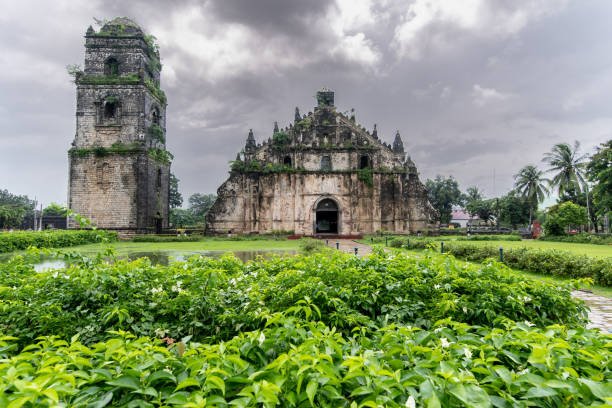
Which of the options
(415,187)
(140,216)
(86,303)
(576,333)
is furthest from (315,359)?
(415,187)

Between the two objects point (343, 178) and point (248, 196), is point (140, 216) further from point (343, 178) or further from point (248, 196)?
point (343, 178)

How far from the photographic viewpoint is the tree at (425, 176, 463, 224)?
6128cm

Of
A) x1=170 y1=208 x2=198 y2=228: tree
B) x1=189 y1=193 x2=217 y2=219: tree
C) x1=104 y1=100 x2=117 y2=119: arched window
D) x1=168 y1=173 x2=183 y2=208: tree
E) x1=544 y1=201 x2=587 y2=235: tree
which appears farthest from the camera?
x1=189 y1=193 x2=217 y2=219: tree

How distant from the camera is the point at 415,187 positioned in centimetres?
3391

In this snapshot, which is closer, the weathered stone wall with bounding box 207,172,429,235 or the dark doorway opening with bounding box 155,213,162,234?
the dark doorway opening with bounding box 155,213,162,234

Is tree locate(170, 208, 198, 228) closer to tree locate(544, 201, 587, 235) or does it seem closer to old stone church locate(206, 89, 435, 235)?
old stone church locate(206, 89, 435, 235)

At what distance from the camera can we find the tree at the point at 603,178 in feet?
95.8

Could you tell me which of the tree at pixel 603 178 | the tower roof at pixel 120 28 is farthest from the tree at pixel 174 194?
the tree at pixel 603 178

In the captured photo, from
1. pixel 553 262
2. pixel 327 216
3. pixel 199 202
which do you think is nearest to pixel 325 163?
pixel 327 216

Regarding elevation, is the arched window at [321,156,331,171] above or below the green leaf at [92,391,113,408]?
above

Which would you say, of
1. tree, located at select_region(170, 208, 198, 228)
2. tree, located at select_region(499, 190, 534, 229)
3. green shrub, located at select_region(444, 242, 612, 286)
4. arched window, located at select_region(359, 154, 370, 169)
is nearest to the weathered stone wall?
arched window, located at select_region(359, 154, 370, 169)

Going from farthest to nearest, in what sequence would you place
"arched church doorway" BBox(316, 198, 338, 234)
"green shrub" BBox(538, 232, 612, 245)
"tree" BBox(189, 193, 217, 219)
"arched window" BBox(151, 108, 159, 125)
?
1. "tree" BBox(189, 193, 217, 219)
2. "arched church doorway" BBox(316, 198, 338, 234)
3. "arched window" BBox(151, 108, 159, 125)
4. "green shrub" BBox(538, 232, 612, 245)

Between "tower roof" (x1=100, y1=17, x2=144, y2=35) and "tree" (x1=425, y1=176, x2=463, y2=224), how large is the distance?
47.8 meters

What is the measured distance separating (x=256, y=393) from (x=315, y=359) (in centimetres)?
33
